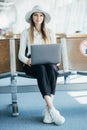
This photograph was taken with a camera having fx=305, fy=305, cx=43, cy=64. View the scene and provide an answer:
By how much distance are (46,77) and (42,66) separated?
4.3 inches

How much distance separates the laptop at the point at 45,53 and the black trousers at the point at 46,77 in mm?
47

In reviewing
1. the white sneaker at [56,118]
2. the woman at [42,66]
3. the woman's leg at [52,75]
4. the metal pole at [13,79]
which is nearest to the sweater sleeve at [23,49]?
the woman at [42,66]

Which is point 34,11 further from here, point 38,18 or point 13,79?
point 13,79

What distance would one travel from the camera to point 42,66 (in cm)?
265

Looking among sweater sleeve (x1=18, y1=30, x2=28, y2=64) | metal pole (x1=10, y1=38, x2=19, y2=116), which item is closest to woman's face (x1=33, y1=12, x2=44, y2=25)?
sweater sleeve (x1=18, y1=30, x2=28, y2=64)

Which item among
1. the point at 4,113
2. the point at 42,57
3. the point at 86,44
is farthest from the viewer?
the point at 86,44

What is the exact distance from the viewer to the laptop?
8.58 feet

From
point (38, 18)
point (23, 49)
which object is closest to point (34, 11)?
point (38, 18)

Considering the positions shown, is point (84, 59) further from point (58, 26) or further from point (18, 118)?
point (58, 26)

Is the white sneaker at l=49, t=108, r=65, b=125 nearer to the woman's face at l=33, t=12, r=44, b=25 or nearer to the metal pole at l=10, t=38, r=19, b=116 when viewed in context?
the metal pole at l=10, t=38, r=19, b=116

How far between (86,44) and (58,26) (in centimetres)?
599

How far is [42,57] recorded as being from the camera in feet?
8.69

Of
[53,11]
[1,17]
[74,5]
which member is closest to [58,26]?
[53,11]

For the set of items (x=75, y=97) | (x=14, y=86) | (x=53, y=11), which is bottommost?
(x=75, y=97)
